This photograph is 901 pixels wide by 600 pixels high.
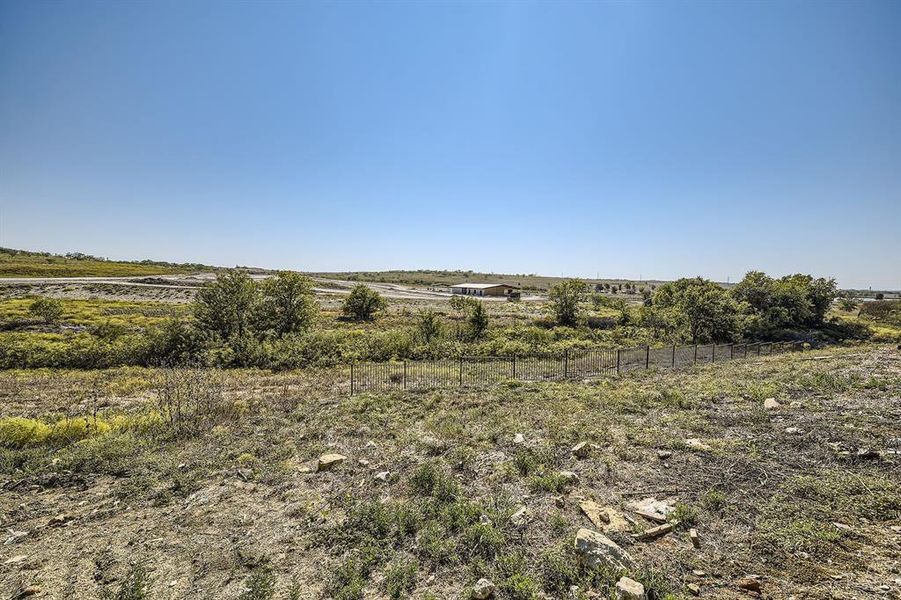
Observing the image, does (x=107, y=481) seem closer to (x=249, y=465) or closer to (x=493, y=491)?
(x=249, y=465)

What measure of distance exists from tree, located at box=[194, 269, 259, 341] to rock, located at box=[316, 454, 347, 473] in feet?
66.9

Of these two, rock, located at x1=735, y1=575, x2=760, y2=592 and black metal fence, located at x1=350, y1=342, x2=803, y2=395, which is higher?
rock, located at x1=735, y1=575, x2=760, y2=592

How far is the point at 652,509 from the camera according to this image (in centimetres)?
625

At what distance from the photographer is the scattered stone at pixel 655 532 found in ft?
18.4

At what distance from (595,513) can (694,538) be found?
1.37 metres

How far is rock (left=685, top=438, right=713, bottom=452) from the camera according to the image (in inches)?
341

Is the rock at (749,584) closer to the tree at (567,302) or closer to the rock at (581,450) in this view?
the rock at (581,450)

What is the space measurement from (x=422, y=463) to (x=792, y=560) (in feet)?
20.2

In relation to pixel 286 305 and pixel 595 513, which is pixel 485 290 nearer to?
pixel 286 305

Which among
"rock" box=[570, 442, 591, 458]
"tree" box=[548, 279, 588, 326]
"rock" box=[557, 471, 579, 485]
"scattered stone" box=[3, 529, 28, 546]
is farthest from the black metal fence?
"tree" box=[548, 279, 588, 326]

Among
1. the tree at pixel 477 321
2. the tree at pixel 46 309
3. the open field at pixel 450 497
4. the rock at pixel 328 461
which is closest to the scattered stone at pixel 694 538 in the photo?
the open field at pixel 450 497

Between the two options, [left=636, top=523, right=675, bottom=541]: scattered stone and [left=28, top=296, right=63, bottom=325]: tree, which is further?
[left=28, top=296, right=63, bottom=325]: tree

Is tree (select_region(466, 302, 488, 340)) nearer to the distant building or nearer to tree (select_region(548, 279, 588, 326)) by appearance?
tree (select_region(548, 279, 588, 326))

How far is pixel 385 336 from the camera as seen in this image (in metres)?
28.5
